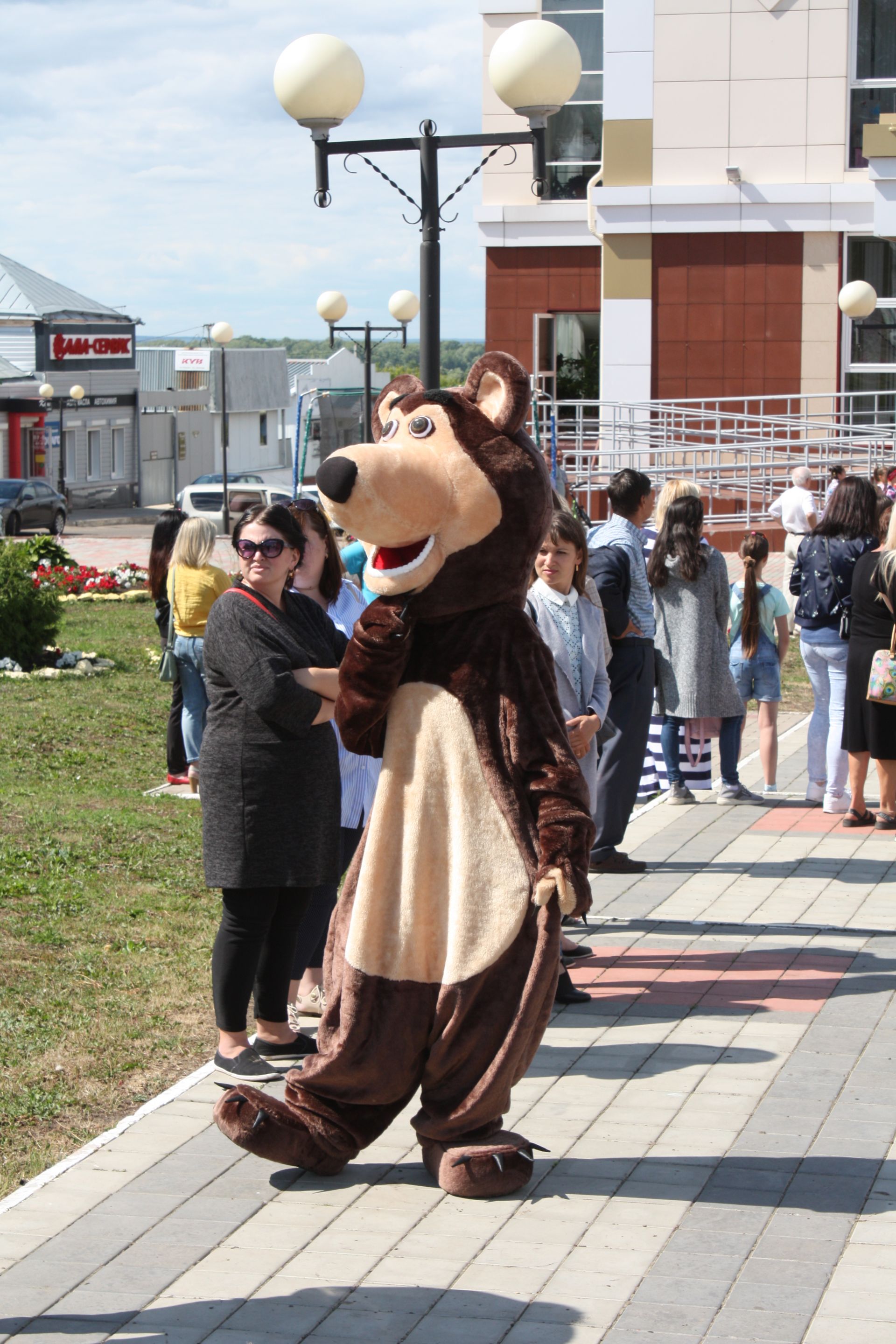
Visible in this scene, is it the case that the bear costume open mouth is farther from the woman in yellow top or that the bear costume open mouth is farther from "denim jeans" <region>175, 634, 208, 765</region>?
"denim jeans" <region>175, 634, 208, 765</region>

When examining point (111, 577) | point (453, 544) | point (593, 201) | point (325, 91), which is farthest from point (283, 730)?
point (593, 201)

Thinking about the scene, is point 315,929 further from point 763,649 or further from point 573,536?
point 763,649

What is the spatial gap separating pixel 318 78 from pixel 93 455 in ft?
158

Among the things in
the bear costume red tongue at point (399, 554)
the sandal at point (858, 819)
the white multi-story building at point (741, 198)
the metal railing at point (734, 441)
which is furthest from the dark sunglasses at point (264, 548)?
the white multi-story building at point (741, 198)

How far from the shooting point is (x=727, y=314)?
25.1 metres

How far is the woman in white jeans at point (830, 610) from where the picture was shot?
9.18 m

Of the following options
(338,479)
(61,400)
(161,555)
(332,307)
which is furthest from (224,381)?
(338,479)

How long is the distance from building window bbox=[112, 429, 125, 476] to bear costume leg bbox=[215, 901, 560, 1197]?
2089 inches

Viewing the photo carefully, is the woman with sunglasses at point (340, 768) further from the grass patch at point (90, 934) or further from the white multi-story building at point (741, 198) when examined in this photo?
the white multi-story building at point (741, 198)

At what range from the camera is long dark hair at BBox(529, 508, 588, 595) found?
6.30 m

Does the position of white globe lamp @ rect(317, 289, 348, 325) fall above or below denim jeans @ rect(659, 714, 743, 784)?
above

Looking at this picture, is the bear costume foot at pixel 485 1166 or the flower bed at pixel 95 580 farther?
the flower bed at pixel 95 580

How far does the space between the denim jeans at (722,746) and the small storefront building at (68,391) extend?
1611 inches

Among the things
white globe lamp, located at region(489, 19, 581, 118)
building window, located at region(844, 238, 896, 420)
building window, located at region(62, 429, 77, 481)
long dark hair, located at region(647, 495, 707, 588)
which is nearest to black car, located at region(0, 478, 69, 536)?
building window, located at region(62, 429, 77, 481)
